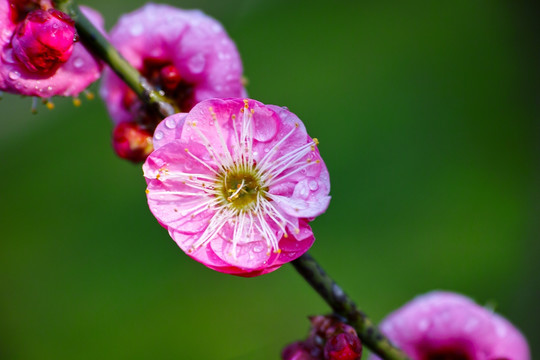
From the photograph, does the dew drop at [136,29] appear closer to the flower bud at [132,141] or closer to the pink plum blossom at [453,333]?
the flower bud at [132,141]

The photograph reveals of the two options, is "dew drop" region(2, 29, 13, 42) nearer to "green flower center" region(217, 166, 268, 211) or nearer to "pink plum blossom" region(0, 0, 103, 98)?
"pink plum blossom" region(0, 0, 103, 98)

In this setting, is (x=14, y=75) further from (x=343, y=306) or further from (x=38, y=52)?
(x=343, y=306)

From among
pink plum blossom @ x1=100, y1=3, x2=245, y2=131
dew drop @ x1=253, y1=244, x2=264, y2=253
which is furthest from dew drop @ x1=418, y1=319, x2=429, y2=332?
pink plum blossom @ x1=100, y1=3, x2=245, y2=131

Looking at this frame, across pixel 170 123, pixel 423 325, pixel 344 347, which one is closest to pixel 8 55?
pixel 170 123

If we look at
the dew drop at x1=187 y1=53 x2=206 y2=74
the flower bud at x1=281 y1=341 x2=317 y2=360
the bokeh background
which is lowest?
the bokeh background

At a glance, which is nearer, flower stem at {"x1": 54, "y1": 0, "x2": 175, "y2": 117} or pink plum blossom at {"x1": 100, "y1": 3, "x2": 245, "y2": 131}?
flower stem at {"x1": 54, "y1": 0, "x2": 175, "y2": 117}

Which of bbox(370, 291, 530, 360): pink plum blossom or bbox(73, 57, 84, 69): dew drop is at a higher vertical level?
bbox(73, 57, 84, 69): dew drop

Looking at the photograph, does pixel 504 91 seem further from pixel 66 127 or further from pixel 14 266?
pixel 14 266

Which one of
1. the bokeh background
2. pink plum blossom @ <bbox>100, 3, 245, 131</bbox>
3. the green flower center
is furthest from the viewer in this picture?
the bokeh background
